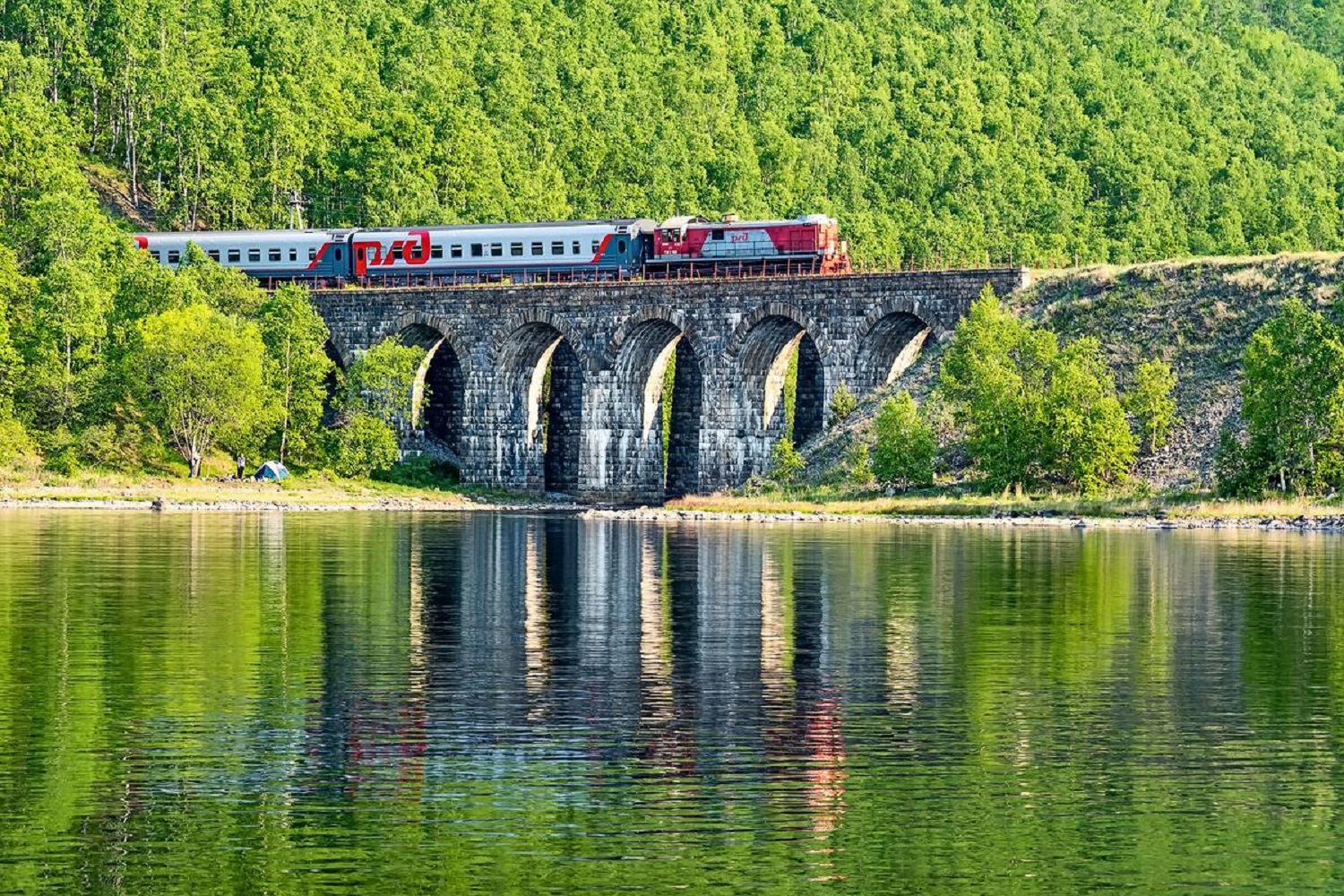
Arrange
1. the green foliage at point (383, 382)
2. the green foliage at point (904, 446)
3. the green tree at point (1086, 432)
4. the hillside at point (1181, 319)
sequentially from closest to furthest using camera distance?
the green tree at point (1086, 432) < the hillside at point (1181, 319) < the green foliage at point (904, 446) < the green foliage at point (383, 382)

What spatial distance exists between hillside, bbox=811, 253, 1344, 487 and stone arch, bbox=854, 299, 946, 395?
8.13ft

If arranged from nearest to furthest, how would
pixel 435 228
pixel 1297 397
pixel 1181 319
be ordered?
1. pixel 1297 397
2. pixel 1181 319
3. pixel 435 228

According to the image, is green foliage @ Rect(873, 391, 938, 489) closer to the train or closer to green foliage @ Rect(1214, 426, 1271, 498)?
green foliage @ Rect(1214, 426, 1271, 498)

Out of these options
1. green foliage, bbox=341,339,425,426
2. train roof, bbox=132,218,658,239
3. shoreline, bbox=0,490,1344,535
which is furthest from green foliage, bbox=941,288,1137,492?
green foliage, bbox=341,339,425,426

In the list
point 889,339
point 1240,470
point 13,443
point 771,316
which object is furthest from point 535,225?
point 1240,470

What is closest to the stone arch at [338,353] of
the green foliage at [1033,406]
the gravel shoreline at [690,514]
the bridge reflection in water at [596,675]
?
the gravel shoreline at [690,514]

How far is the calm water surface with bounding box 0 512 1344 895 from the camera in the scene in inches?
955

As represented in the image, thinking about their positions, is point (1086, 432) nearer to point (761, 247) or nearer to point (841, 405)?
point (841, 405)

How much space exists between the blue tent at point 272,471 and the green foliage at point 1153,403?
4145 cm

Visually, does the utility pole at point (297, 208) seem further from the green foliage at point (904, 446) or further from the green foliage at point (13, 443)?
the green foliage at point (904, 446)

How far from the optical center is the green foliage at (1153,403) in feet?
288

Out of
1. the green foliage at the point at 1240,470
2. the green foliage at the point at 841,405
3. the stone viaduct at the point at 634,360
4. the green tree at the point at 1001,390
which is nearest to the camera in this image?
the green foliage at the point at 1240,470

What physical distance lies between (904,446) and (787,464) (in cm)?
769

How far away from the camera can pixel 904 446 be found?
298ft
